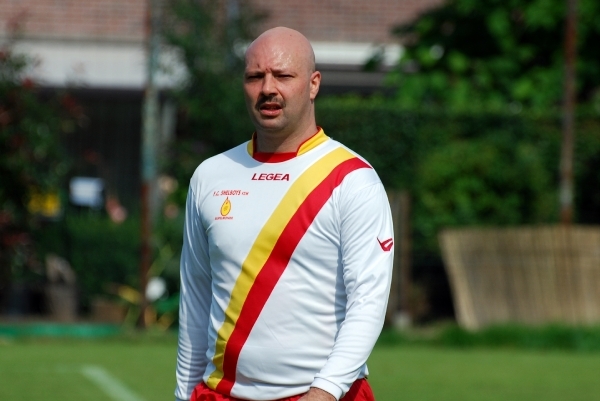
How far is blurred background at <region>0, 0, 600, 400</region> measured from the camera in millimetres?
16844

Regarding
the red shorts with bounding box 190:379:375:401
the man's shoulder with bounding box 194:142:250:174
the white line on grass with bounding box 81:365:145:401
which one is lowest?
the white line on grass with bounding box 81:365:145:401

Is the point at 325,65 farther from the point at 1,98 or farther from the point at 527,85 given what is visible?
the point at 1,98

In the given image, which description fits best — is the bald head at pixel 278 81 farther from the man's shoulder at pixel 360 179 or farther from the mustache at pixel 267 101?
the man's shoulder at pixel 360 179

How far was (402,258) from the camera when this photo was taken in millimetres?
17609

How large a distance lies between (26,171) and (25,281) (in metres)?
2.01

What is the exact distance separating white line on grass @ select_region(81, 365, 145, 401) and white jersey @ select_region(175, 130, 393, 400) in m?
6.81

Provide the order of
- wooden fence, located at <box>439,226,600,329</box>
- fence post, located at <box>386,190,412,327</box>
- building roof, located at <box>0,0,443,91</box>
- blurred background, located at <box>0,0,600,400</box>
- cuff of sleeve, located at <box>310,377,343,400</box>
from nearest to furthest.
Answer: cuff of sleeve, located at <box>310,377,343,400</box> → wooden fence, located at <box>439,226,600,329</box> → blurred background, located at <box>0,0,600,400</box> → fence post, located at <box>386,190,412,327</box> → building roof, located at <box>0,0,443,91</box>

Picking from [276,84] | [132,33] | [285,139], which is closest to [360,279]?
[285,139]

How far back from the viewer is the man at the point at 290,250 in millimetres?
4023

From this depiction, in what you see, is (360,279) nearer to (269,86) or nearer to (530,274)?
(269,86)

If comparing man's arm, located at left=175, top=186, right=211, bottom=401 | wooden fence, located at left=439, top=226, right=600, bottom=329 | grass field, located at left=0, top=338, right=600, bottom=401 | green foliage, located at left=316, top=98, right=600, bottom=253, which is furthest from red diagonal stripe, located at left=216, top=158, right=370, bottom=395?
green foliage, located at left=316, top=98, right=600, bottom=253

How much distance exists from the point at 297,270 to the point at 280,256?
7cm

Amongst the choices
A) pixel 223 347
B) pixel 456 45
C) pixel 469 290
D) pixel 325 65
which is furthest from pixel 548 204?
pixel 223 347

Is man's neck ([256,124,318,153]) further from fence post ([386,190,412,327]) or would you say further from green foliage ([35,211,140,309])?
green foliage ([35,211,140,309])
